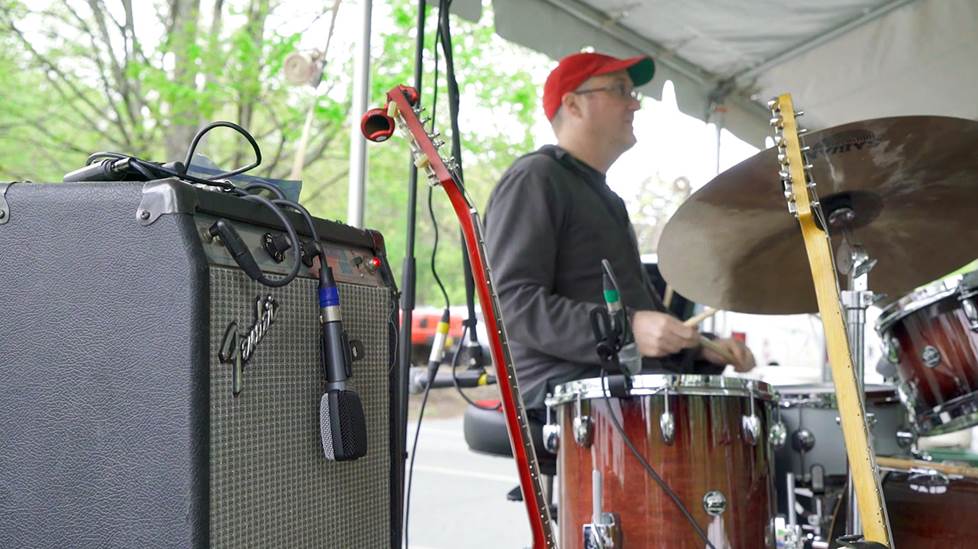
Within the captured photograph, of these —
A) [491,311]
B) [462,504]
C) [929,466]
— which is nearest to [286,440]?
[491,311]

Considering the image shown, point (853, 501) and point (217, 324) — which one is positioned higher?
point (217, 324)

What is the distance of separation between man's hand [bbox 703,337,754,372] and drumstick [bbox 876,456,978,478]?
0.50 metres

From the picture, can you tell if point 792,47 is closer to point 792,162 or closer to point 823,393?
point 823,393

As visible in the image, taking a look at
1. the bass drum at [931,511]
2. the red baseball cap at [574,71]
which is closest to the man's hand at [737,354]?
the bass drum at [931,511]

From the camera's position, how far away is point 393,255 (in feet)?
56.9

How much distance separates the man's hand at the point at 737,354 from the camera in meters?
2.99

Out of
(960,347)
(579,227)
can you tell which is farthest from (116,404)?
(960,347)

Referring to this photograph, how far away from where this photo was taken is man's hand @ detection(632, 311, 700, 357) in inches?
97.2

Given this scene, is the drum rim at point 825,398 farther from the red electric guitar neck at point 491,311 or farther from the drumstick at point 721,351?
the red electric guitar neck at point 491,311

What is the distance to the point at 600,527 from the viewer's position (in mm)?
2225

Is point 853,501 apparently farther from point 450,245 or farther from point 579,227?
point 450,245

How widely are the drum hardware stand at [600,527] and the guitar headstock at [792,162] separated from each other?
78 cm

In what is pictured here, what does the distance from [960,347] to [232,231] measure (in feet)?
6.74

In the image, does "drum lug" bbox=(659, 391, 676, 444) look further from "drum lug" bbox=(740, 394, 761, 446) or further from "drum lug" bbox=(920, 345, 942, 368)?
"drum lug" bbox=(920, 345, 942, 368)
